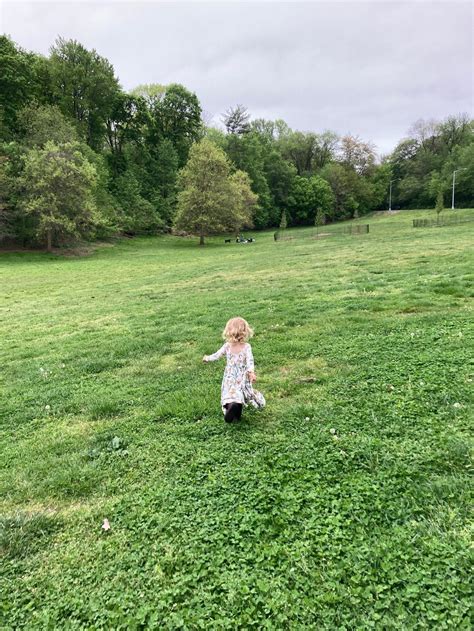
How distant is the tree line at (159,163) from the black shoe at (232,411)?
27.8 m

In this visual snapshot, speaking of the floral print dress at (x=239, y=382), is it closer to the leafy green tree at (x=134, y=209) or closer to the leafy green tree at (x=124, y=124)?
the leafy green tree at (x=134, y=209)

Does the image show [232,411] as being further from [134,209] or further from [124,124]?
[124,124]

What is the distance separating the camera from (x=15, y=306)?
11961 millimetres

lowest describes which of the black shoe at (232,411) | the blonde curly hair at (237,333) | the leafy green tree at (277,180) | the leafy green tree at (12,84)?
the black shoe at (232,411)

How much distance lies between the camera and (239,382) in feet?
12.7

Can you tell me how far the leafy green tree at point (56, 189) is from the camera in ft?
90.4

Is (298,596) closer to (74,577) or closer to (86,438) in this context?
(74,577)

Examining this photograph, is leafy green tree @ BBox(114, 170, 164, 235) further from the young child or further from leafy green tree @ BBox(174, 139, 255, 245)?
the young child

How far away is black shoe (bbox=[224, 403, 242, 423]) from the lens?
3799 millimetres

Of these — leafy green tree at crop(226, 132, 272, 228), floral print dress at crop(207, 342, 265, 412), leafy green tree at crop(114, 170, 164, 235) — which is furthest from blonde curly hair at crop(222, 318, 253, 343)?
leafy green tree at crop(226, 132, 272, 228)

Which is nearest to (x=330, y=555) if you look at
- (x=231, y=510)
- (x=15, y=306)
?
(x=231, y=510)

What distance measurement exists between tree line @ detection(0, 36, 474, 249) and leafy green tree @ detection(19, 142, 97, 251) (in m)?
0.09

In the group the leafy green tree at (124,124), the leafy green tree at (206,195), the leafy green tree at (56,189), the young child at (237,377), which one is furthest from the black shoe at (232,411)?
the leafy green tree at (124,124)

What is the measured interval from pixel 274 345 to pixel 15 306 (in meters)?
9.68
